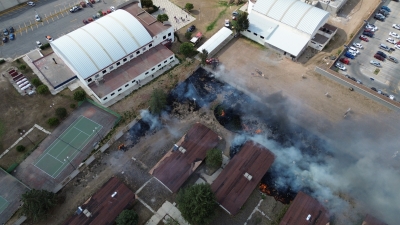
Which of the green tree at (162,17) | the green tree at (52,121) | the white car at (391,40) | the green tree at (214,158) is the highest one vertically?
the white car at (391,40)

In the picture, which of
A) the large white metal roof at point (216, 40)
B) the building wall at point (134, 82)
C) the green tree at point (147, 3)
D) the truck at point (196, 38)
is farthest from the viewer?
the green tree at point (147, 3)

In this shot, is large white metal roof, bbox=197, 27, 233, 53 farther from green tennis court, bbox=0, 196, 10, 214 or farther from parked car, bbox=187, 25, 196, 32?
green tennis court, bbox=0, 196, 10, 214

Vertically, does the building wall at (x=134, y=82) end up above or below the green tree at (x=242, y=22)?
below

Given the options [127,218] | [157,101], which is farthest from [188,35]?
[127,218]

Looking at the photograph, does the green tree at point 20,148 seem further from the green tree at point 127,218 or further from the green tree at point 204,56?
the green tree at point 204,56

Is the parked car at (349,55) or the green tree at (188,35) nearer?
the parked car at (349,55)

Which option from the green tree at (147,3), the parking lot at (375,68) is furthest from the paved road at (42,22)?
the parking lot at (375,68)

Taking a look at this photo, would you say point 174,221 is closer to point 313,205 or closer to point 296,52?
point 313,205
